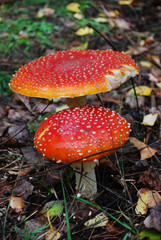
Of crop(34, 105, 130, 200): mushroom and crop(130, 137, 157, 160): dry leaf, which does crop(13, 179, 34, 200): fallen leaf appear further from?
crop(130, 137, 157, 160): dry leaf

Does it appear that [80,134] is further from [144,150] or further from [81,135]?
[144,150]

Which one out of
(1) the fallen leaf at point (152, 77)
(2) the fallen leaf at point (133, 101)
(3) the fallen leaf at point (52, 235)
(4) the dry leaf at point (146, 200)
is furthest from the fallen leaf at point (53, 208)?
(1) the fallen leaf at point (152, 77)

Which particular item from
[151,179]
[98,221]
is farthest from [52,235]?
[151,179]

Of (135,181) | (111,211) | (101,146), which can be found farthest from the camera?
(135,181)

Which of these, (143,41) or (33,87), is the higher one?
(33,87)

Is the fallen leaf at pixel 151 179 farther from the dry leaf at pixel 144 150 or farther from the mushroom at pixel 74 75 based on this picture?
the mushroom at pixel 74 75

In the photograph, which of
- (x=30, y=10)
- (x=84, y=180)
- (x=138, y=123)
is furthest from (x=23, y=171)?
(x=30, y=10)

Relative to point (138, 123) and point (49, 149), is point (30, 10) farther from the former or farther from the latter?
point (49, 149)
